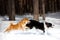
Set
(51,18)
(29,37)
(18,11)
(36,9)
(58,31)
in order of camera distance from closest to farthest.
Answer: (29,37), (58,31), (36,9), (51,18), (18,11)

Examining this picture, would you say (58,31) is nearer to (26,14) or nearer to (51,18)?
(51,18)

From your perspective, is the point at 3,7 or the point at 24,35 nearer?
the point at 24,35

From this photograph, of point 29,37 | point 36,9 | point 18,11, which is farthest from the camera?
point 18,11

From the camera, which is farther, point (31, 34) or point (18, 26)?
point (18, 26)

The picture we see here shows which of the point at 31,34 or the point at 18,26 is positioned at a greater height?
the point at 18,26

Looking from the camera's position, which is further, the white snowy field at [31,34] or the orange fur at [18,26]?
the orange fur at [18,26]

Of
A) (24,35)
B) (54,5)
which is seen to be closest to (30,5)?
(54,5)

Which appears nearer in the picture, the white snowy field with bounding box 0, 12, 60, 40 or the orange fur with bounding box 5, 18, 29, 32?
the white snowy field with bounding box 0, 12, 60, 40

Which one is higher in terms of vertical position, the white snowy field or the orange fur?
the orange fur

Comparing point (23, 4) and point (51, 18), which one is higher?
point (23, 4)

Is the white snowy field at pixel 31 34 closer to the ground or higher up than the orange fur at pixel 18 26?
closer to the ground

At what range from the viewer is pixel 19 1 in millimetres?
7125

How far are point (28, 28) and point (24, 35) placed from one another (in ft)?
1.59

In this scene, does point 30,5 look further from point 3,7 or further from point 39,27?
point 39,27
